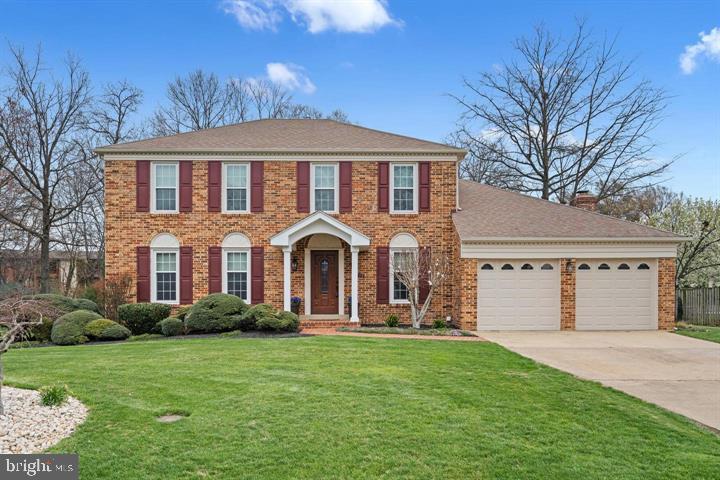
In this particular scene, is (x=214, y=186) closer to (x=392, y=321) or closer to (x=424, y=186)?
(x=424, y=186)

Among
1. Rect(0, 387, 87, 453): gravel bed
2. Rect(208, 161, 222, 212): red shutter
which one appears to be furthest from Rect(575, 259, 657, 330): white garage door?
Rect(0, 387, 87, 453): gravel bed

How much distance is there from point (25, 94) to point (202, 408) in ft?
78.0

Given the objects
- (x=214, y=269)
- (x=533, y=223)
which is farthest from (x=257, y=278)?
(x=533, y=223)

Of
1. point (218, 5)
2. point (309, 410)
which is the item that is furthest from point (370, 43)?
point (309, 410)

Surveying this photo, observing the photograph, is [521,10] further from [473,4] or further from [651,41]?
[651,41]

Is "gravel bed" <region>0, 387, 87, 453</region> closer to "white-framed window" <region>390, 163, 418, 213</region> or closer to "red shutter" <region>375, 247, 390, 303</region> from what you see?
"red shutter" <region>375, 247, 390, 303</region>

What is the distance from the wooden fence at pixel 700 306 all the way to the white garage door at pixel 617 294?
4.46 m

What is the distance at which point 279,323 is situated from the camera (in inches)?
534

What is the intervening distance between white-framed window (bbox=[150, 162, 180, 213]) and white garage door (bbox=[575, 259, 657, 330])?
13.3 meters

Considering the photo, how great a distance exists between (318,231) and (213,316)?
13.6 feet

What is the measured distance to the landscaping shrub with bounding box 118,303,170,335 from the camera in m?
14.3

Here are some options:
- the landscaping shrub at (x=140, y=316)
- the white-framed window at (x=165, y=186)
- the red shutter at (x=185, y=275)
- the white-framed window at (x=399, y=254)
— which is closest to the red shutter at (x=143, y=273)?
the red shutter at (x=185, y=275)

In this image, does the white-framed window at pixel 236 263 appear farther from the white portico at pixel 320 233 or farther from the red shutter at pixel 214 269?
the white portico at pixel 320 233

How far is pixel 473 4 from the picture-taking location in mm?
18344
